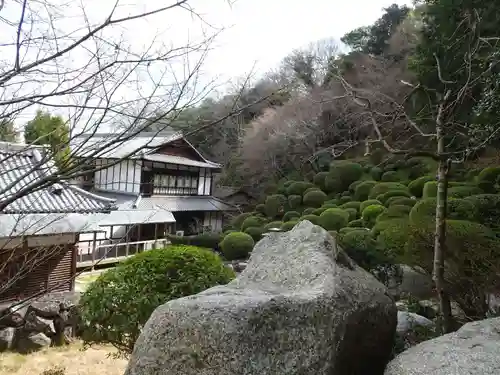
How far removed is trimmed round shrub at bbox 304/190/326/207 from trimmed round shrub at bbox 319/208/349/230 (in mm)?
3557

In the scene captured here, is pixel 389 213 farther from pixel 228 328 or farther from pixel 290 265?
pixel 228 328

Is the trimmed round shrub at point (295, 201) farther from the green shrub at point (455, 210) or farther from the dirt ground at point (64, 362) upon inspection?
the dirt ground at point (64, 362)

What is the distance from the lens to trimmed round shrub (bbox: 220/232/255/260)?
16.0 m

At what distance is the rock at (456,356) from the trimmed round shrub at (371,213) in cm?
1072

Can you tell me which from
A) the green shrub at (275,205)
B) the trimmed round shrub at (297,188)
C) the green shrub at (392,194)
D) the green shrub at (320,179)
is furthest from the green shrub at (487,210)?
the green shrub at (320,179)

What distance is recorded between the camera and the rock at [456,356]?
227 cm

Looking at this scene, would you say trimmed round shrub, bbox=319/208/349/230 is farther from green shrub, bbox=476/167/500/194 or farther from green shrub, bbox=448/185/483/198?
green shrub, bbox=476/167/500/194

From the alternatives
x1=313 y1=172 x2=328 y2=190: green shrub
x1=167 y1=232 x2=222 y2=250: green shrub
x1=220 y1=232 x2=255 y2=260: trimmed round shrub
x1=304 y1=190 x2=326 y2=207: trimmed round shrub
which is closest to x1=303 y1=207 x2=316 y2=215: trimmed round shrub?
x1=304 y1=190 x2=326 y2=207: trimmed round shrub

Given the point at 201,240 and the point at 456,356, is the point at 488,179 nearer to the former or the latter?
the point at 456,356

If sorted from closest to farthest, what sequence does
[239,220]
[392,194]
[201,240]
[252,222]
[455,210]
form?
[455,210] < [392,194] < [252,222] < [201,240] < [239,220]

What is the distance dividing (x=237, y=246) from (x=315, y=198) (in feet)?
14.7

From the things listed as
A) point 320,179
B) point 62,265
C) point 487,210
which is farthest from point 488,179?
point 62,265

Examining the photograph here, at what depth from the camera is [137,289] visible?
14.9 ft

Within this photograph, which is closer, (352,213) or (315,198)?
(352,213)
